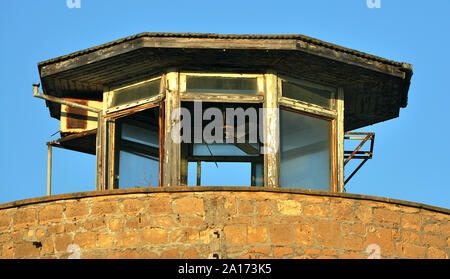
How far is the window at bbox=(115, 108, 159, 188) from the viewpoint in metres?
17.5

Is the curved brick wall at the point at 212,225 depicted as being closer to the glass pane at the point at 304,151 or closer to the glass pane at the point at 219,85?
the glass pane at the point at 304,151

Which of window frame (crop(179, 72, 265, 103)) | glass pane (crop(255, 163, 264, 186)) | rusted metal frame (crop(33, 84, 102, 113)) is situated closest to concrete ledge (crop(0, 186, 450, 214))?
glass pane (crop(255, 163, 264, 186))

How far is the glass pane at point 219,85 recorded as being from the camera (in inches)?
679

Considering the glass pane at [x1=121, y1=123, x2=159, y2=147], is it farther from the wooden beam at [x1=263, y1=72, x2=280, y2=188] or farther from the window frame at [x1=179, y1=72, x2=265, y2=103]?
the wooden beam at [x1=263, y1=72, x2=280, y2=188]

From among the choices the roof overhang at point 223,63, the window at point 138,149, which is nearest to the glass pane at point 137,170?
the window at point 138,149

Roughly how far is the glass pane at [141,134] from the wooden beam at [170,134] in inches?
22.8

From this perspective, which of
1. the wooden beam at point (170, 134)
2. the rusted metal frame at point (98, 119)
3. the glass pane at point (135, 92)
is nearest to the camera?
the wooden beam at point (170, 134)

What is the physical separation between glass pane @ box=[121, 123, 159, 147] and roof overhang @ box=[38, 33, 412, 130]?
0.68 metres

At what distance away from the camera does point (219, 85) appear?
56.7 feet

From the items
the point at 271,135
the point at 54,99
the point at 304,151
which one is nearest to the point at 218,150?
the point at 271,135

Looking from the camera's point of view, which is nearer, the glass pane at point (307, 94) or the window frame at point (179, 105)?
the window frame at point (179, 105)

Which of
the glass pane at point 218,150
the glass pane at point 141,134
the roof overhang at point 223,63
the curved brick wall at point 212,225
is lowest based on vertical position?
the curved brick wall at point 212,225

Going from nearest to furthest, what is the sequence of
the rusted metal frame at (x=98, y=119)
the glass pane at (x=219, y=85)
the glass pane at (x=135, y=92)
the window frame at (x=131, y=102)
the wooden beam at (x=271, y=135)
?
the wooden beam at (x=271, y=135)
the glass pane at (x=219, y=85)
the window frame at (x=131, y=102)
the glass pane at (x=135, y=92)
the rusted metal frame at (x=98, y=119)

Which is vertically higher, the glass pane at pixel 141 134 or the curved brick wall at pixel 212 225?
the glass pane at pixel 141 134
